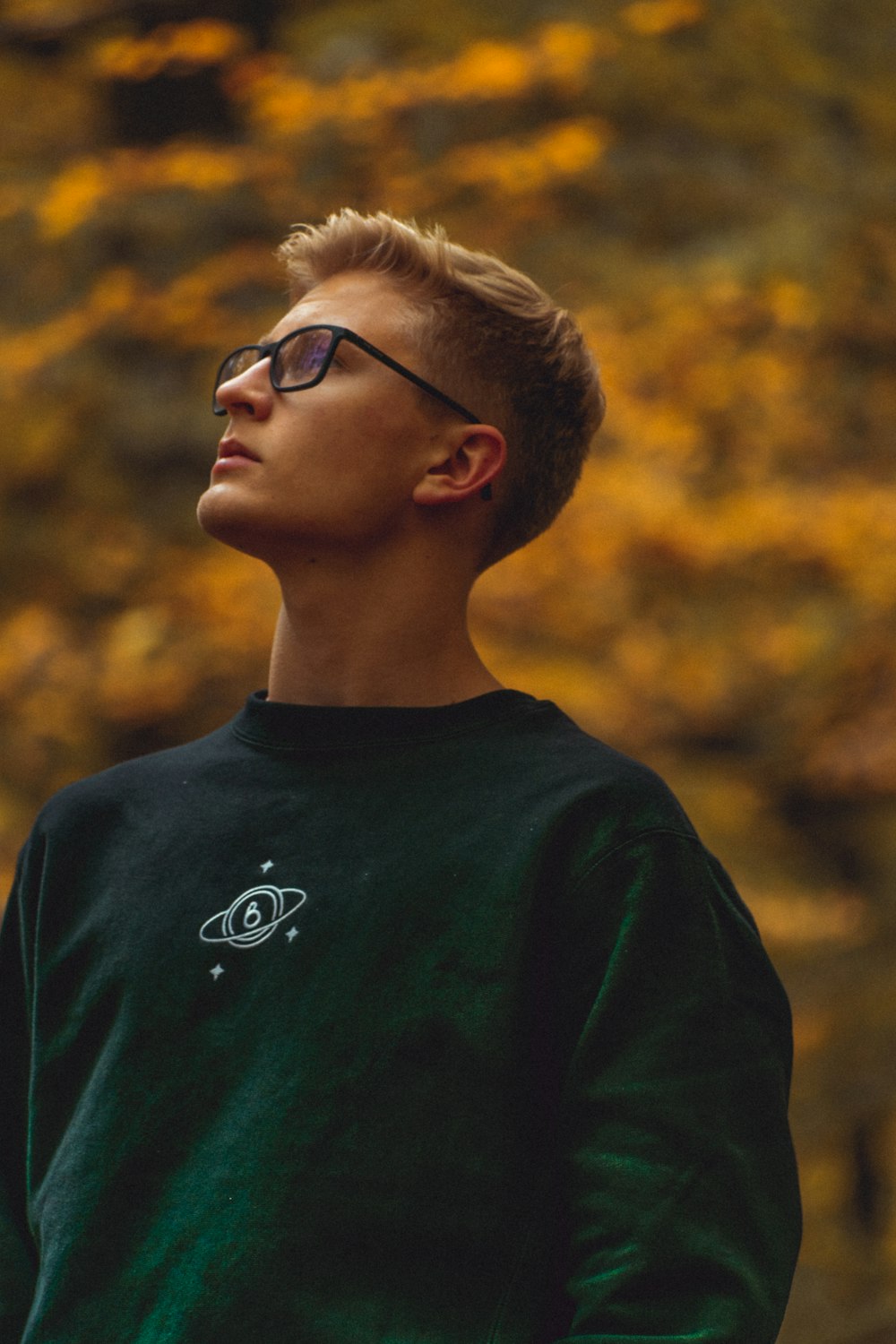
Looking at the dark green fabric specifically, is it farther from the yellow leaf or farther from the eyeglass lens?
the yellow leaf

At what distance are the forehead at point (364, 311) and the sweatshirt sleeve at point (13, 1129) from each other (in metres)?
0.78

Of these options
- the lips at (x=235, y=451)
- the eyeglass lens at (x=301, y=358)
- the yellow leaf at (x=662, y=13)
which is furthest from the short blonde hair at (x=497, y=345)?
the yellow leaf at (x=662, y=13)

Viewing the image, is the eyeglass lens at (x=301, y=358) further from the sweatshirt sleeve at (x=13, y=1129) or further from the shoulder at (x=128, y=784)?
the sweatshirt sleeve at (x=13, y=1129)

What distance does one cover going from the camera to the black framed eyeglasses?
1607mm

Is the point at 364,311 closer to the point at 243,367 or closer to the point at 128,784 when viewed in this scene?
the point at 243,367

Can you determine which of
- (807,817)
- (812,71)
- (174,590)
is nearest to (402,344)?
(174,590)

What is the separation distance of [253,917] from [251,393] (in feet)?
2.01

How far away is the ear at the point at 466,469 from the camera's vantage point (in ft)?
5.34

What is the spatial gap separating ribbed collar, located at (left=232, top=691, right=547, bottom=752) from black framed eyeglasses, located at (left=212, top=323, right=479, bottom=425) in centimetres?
37

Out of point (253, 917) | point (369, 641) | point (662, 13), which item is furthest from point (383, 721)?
point (662, 13)

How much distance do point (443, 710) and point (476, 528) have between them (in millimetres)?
281

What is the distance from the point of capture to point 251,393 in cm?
162

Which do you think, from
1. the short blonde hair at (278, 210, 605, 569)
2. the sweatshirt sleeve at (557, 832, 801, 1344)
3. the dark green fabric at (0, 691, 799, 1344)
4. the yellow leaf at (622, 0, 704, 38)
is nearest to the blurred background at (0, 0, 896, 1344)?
the yellow leaf at (622, 0, 704, 38)

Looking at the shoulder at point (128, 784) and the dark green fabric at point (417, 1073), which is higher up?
the shoulder at point (128, 784)
